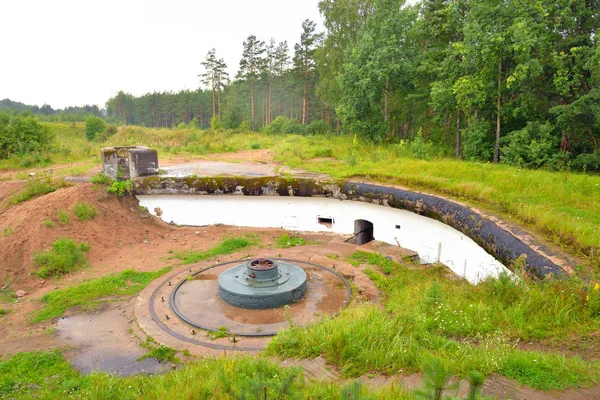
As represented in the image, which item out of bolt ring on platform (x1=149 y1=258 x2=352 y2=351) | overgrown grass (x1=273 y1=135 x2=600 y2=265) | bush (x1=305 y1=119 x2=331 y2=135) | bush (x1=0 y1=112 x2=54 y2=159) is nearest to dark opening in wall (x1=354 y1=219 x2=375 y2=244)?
overgrown grass (x1=273 y1=135 x2=600 y2=265)

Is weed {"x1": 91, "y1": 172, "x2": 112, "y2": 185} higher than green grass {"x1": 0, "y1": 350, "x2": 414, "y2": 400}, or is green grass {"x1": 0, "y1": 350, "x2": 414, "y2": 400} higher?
weed {"x1": 91, "y1": 172, "x2": 112, "y2": 185}

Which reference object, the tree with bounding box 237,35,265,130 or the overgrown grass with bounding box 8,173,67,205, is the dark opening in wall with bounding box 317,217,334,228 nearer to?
the overgrown grass with bounding box 8,173,67,205

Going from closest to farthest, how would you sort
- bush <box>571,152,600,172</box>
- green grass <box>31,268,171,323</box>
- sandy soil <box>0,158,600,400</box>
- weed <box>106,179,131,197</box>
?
sandy soil <box>0,158,600,400</box> < green grass <box>31,268,171,323</box> < weed <box>106,179,131,197</box> < bush <box>571,152,600,172</box>

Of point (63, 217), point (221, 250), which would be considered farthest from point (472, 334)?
point (63, 217)

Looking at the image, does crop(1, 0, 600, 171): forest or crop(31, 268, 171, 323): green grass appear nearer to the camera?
crop(31, 268, 171, 323): green grass

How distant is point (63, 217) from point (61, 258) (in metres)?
1.45

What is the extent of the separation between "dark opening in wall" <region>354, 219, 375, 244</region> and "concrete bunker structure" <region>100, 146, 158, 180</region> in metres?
6.36

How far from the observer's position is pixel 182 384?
3.08 m

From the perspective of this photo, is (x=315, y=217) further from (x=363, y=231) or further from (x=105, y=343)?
(x=105, y=343)

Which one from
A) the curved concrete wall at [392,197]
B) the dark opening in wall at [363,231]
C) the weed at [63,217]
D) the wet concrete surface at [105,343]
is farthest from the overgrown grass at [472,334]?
the weed at [63,217]

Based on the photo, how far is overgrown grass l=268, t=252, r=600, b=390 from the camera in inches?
111

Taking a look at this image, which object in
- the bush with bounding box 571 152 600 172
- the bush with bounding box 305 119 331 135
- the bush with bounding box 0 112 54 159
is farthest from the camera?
the bush with bounding box 305 119 331 135

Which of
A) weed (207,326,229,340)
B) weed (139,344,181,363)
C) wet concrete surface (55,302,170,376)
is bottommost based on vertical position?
wet concrete surface (55,302,170,376)

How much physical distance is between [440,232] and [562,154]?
20.0 ft
